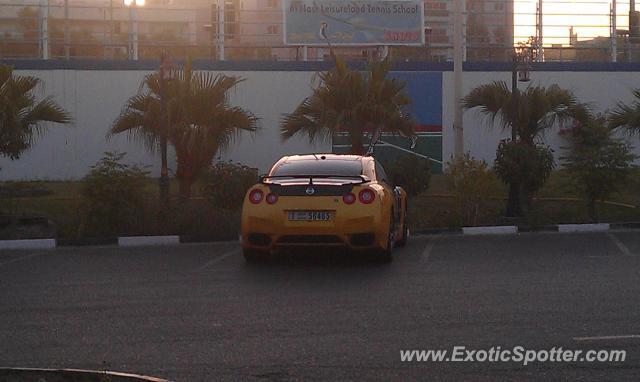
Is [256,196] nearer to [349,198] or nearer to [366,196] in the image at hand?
[349,198]

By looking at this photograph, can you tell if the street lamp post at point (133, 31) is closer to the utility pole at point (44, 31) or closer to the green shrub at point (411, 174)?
the utility pole at point (44, 31)

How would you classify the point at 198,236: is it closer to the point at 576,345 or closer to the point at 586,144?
the point at 586,144

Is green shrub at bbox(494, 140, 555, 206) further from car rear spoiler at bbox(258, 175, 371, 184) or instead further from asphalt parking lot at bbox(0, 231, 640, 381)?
car rear spoiler at bbox(258, 175, 371, 184)

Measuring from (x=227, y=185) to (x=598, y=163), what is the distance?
23.2ft

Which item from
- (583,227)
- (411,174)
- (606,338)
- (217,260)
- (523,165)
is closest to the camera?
(606,338)

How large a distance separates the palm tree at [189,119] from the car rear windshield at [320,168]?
6.01m

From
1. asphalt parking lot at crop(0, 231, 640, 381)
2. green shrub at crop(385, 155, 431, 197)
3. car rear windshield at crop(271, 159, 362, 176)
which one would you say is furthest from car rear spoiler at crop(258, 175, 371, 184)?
green shrub at crop(385, 155, 431, 197)

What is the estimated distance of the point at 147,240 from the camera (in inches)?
631

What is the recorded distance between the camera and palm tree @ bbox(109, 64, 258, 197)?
61.4 feet

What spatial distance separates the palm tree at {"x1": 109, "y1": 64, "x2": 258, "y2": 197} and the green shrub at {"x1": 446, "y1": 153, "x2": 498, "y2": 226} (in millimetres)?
4228

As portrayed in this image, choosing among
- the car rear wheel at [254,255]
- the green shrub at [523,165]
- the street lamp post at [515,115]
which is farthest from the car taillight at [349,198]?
the street lamp post at [515,115]

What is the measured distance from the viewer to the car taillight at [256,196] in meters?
12.1

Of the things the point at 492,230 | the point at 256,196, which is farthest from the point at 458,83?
the point at 256,196

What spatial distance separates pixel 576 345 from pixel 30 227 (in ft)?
38.9
